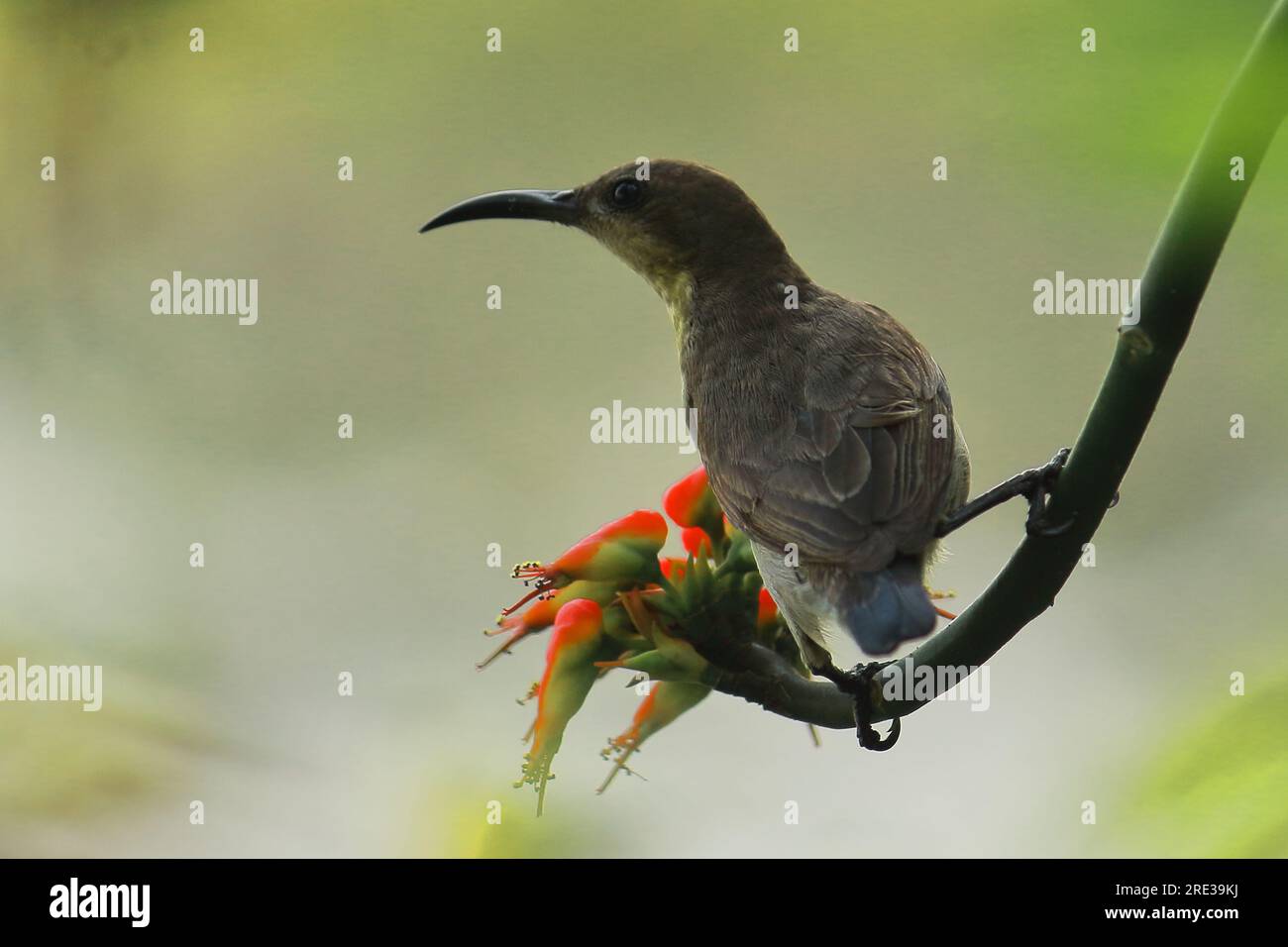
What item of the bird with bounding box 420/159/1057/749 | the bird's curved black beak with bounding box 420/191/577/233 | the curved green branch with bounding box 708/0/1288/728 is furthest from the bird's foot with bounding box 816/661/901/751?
the bird's curved black beak with bounding box 420/191/577/233

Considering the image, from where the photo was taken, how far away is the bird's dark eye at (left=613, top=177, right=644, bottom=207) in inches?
54.7

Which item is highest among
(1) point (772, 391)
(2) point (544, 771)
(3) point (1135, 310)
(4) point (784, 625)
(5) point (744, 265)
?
(5) point (744, 265)

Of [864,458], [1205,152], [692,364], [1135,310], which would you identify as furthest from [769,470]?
[1205,152]

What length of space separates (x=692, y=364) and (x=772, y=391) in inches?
6.3

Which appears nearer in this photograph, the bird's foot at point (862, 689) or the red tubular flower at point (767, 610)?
the bird's foot at point (862, 689)

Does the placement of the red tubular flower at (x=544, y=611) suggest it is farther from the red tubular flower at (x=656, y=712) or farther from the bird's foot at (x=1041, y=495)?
the bird's foot at (x=1041, y=495)

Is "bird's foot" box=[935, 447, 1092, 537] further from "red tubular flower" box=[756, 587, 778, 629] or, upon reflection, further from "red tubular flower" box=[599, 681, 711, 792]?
A: "red tubular flower" box=[599, 681, 711, 792]

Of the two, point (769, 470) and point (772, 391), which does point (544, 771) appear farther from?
point (772, 391)

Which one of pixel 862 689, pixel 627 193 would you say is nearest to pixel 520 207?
pixel 627 193

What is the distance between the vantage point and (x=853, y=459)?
1.17 meters

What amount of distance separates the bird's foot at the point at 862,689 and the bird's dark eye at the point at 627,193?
59cm

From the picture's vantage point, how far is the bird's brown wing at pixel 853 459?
1.07 meters

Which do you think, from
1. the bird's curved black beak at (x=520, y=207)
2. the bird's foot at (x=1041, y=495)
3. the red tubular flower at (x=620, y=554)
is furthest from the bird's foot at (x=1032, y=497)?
the bird's curved black beak at (x=520, y=207)

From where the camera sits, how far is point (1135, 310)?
22.6 inches
